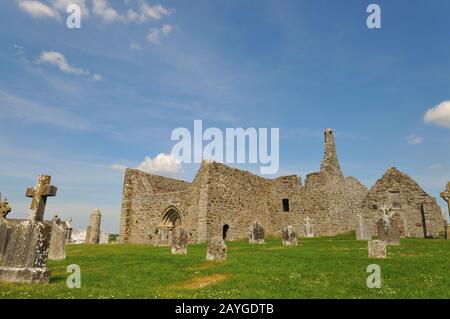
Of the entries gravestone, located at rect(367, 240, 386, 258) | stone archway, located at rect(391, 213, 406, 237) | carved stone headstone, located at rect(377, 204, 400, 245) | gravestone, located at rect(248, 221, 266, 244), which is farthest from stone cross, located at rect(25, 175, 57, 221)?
stone archway, located at rect(391, 213, 406, 237)

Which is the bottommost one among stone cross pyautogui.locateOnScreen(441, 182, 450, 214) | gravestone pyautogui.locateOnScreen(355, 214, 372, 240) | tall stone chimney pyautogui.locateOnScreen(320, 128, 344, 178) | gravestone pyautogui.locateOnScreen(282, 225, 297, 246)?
gravestone pyautogui.locateOnScreen(282, 225, 297, 246)

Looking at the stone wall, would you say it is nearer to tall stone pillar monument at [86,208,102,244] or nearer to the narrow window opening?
the narrow window opening

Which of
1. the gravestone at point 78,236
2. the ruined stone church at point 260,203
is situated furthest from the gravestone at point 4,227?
the gravestone at point 78,236

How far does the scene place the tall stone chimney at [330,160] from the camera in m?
29.1

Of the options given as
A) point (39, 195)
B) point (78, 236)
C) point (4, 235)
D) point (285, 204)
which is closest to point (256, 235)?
point (285, 204)

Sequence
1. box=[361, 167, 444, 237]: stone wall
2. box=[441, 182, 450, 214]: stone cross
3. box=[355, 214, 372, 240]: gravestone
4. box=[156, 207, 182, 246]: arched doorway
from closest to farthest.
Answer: box=[441, 182, 450, 214]: stone cross
box=[355, 214, 372, 240]: gravestone
box=[361, 167, 444, 237]: stone wall
box=[156, 207, 182, 246]: arched doorway

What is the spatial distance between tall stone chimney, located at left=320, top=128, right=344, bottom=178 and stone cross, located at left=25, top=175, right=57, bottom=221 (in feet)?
77.9

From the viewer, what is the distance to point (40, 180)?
8.73 meters

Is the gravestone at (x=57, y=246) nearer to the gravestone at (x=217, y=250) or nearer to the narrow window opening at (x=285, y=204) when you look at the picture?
the gravestone at (x=217, y=250)

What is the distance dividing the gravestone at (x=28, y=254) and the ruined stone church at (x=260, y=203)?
16026mm

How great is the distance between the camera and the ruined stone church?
24.4m
